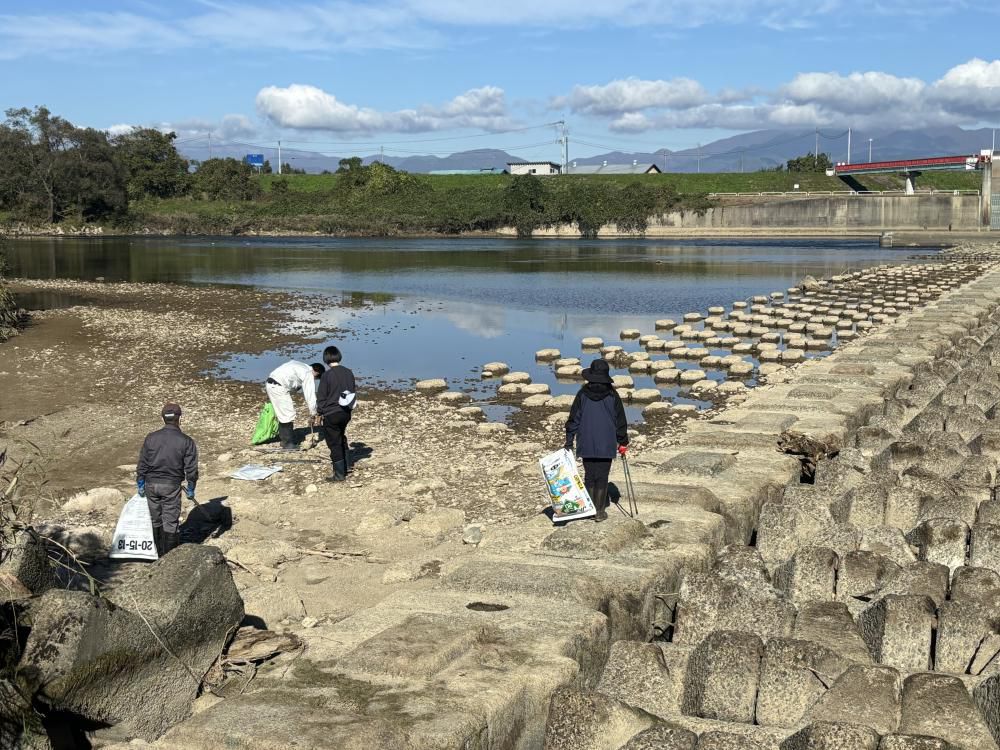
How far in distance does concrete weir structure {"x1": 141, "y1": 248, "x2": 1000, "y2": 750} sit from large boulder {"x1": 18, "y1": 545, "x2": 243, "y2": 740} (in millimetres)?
459

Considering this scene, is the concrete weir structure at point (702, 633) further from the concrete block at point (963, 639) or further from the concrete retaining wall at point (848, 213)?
the concrete retaining wall at point (848, 213)

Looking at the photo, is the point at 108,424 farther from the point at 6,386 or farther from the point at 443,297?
the point at 443,297

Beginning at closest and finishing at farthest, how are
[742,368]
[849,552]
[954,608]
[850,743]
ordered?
[850,743] < [954,608] < [849,552] < [742,368]

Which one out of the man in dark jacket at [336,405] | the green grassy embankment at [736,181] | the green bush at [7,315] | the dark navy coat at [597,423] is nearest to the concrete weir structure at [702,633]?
the dark navy coat at [597,423]

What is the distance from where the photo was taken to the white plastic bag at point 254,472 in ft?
43.6

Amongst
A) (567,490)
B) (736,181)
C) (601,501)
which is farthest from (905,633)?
(736,181)

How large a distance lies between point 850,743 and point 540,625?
238 cm

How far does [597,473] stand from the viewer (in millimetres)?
9773

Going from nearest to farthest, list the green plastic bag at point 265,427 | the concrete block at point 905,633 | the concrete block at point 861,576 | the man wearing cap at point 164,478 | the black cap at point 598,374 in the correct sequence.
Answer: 1. the concrete block at point 905,633
2. the concrete block at point 861,576
3. the black cap at point 598,374
4. the man wearing cap at point 164,478
5. the green plastic bag at point 265,427

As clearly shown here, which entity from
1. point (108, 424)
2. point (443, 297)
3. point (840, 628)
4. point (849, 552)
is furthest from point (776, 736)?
point (443, 297)

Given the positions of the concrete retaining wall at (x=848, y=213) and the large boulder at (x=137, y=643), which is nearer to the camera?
the large boulder at (x=137, y=643)

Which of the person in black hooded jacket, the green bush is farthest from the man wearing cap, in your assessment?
the green bush

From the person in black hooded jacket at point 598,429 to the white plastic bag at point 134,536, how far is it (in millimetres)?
4044

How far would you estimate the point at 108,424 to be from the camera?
17000 millimetres
